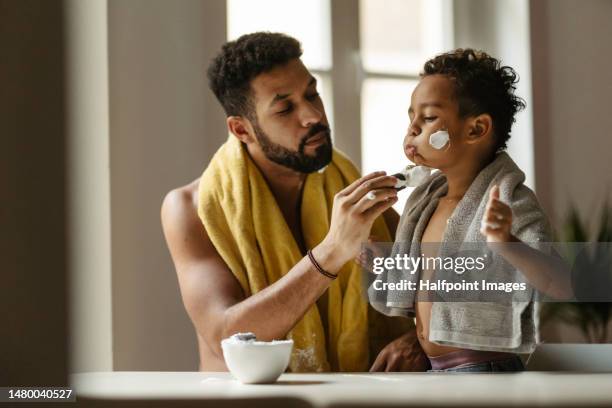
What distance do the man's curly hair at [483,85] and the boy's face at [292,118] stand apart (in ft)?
0.54

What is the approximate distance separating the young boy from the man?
0.15 ft

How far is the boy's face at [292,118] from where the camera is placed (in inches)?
45.8

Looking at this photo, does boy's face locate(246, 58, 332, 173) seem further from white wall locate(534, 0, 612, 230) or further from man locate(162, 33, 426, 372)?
white wall locate(534, 0, 612, 230)

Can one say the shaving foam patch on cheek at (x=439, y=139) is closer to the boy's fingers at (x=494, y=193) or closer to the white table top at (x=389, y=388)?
the boy's fingers at (x=494, y=193)

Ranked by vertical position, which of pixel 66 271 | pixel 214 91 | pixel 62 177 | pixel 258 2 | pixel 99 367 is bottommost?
pixel 99 367

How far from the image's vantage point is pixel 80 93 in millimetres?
1184

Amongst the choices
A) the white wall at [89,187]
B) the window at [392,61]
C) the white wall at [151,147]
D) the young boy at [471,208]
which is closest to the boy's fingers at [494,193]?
the young boy at [471,208]

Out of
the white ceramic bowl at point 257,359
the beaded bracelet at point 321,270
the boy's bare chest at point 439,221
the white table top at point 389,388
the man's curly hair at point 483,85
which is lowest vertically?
the white table top at point 389,388

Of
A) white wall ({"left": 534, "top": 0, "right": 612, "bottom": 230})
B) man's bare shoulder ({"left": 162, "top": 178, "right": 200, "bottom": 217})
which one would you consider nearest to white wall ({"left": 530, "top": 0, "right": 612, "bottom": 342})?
white wall ({"left": 534, "top": 0, "right": 612, "bottom": 230})

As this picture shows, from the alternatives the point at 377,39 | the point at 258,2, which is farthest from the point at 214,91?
the point at 377,39

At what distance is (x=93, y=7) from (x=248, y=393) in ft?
1.91

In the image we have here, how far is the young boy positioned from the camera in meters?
1.07

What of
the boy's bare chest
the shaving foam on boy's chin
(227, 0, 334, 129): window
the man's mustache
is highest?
(227, 0, 334, 129): window

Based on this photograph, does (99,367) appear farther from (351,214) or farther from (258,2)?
(258,2)
